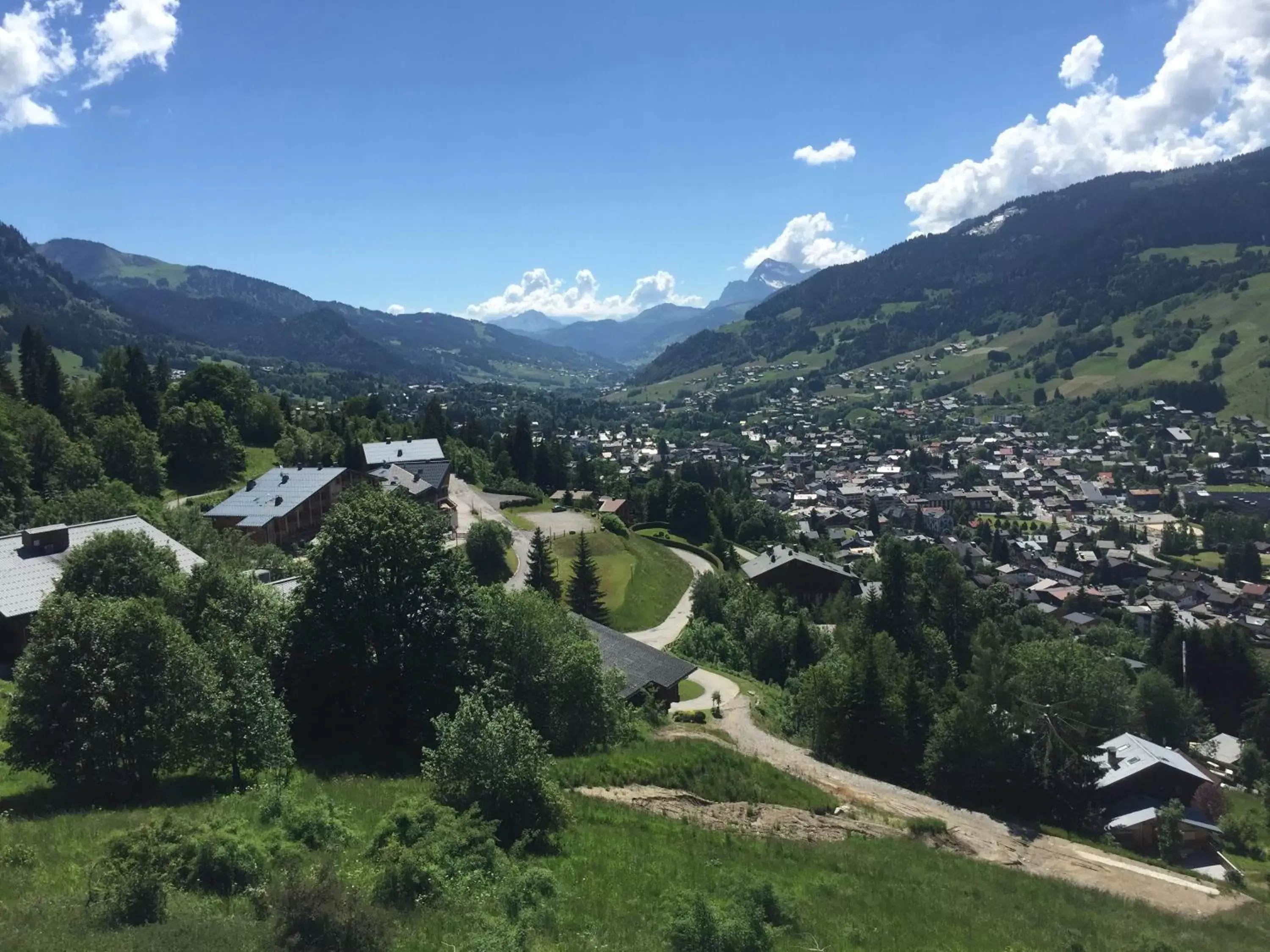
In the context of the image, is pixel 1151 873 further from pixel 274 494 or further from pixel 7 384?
pixel 7 384

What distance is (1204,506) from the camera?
5866 inches

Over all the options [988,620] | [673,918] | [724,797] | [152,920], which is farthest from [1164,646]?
[152,920]

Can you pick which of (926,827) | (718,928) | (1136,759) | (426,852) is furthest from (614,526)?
(718,928)

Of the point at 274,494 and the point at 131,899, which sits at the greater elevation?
the point at 274,494

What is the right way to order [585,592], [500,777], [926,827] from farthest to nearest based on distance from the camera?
1. [585,592]
2. [926,827]
3. [500,777]

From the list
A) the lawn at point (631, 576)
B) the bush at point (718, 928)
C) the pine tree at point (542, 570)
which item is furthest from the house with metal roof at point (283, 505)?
the bush at point (718, 928)

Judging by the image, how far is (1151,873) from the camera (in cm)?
2545

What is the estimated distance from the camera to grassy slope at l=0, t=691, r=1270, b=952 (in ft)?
35.4

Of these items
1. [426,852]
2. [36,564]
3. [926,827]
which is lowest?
[926,827]

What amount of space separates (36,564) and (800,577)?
200 feet

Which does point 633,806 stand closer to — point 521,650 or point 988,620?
point 521,650

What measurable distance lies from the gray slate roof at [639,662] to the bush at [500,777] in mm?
20086

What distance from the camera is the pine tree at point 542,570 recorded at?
2243 inches

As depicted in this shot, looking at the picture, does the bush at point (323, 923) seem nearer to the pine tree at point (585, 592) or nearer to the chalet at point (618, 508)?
the pine tree at point (585, 592)
